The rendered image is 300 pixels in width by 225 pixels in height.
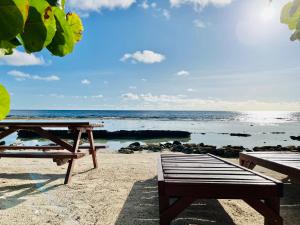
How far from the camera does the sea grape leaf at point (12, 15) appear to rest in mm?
513

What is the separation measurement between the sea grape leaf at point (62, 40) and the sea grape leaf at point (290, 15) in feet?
1.72

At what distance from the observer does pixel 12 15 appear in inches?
20.3

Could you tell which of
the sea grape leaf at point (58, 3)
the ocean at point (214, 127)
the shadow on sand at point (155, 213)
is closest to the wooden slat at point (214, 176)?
the shadow on sand at point (155, 213)

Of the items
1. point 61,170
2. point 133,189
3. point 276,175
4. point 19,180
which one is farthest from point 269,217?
point 61,170

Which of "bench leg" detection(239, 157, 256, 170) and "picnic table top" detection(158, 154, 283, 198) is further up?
"picnic table top" detection(158, 154, 283, 198)

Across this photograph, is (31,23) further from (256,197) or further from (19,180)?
(19,180)

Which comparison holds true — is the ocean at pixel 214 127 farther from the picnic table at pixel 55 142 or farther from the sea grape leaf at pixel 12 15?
the sea grape leaf at pixel 12 15

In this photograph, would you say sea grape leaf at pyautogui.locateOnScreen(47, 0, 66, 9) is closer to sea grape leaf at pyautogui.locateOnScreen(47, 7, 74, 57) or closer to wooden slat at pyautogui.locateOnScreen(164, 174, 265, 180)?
sea grape leaf at pyautogui.locateOnScreen(47, 7, 74, 57)

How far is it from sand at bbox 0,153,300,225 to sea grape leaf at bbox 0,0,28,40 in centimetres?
390

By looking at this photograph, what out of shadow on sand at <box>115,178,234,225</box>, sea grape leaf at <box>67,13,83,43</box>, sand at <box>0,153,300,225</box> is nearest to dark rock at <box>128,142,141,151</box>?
sand at <box>0,153,300,225</box>

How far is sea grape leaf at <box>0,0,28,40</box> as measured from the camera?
0.51 m

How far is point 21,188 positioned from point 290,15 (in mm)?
6005

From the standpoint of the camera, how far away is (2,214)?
175 inches

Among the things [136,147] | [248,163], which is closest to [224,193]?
[248,163]
